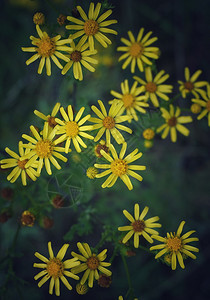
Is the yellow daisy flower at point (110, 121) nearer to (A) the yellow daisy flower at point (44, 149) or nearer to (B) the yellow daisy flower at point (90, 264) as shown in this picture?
(A) the yellow daisy flower at point (44, 149)

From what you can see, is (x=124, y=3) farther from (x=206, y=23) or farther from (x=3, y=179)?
(x=3, y=179)

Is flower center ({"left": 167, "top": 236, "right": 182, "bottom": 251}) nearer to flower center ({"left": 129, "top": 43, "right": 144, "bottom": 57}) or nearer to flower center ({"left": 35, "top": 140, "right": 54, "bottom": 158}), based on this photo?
flower center ({"left": 35, "top": 140, "right": 54, "bottom": 158})

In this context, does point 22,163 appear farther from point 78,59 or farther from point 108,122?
point 78,59

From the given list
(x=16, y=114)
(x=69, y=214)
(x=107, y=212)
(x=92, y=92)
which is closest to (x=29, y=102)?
(x=16, y=114)

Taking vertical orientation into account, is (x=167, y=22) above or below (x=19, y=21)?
above

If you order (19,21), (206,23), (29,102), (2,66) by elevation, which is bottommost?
(29,102)

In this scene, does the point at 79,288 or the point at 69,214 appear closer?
the point at 79,288

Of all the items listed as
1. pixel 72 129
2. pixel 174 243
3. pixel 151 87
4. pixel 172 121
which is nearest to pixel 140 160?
pixel 172 121

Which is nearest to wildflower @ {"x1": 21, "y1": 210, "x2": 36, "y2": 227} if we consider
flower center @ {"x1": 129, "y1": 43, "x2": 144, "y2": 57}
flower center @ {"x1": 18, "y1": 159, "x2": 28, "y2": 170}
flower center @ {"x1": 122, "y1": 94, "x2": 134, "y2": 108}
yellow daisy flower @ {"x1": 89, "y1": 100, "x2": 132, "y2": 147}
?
flower center @ {"x1": 18, "y1": 159, "x2": 28, "y2": 170}

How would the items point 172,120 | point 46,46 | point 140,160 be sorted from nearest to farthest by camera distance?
point 46,46 → point 172,120 → point 140,160
